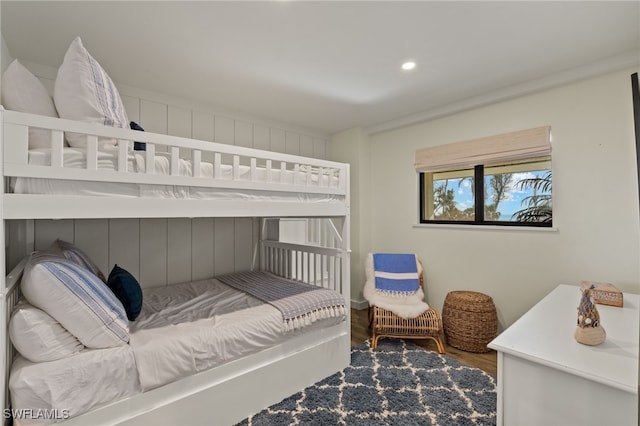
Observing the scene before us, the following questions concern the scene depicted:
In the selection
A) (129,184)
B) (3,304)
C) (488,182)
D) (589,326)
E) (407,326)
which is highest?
(488,182)

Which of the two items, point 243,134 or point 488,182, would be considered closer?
point 488,182

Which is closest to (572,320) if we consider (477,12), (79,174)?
(477,12)

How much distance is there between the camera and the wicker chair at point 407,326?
8.34ft

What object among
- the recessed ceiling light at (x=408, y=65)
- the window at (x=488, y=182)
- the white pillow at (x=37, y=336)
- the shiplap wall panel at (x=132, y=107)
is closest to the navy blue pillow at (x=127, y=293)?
the white pillow at (x=37, y=336)

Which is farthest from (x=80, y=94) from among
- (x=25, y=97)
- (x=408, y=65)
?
(x=408, y=65)

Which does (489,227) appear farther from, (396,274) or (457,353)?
(457,353)

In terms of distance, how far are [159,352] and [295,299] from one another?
0.89 metres

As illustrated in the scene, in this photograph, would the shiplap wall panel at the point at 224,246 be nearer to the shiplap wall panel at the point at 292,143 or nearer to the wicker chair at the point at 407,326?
the shiplap wall panel at the point at 292,143

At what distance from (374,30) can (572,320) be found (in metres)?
1.92

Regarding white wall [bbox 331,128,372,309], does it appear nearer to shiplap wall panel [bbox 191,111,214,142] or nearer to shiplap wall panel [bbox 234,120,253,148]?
shiplap wall panel [bbox 234,120,253,148]

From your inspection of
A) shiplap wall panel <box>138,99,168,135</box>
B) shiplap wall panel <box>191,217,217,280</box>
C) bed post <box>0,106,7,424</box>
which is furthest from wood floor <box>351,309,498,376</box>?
shiplap wall panel <box>138,99,168,135</box>

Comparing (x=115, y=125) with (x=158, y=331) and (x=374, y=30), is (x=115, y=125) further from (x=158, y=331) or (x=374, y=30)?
(x=374, y=30)

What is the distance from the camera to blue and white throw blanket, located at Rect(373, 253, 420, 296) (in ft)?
9.64

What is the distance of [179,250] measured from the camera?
2.80 meters
